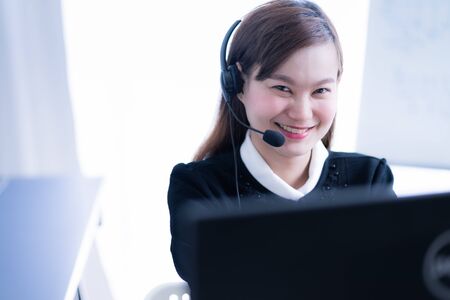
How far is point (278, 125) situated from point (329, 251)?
2.47 feet

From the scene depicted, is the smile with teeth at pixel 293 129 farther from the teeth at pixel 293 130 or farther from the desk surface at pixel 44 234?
the desk surface at pixel 44 234

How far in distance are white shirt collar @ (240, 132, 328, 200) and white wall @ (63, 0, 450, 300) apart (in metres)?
0.64

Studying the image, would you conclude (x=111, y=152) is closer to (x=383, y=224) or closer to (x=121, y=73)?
(x=121, y=73)

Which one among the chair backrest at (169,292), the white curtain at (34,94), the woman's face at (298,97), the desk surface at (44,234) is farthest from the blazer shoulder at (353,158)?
the white curtain at (34,94)

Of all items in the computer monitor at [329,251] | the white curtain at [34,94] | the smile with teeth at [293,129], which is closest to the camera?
the computer monitor at [329,251]

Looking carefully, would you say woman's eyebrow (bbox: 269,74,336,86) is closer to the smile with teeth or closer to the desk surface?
the smile with teeth

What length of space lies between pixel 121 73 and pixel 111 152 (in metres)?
0.31

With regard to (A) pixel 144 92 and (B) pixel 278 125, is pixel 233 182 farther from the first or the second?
(A) pixel 144 92

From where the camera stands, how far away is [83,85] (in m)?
1.65

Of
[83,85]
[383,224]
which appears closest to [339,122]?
[83,85]

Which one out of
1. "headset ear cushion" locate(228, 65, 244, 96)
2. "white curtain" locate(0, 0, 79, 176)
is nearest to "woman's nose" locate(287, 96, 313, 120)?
"headset ear cushion" locate(228, 65, 244, 96)

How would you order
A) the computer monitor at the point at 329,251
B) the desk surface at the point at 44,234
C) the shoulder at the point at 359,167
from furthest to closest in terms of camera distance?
the shoulder at the point at 359,167, the desk surface at the point at 44,234, the computer monitor at the point at 329,251

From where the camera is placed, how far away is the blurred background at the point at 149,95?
161 centimetres

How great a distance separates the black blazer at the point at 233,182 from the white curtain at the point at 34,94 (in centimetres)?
77
